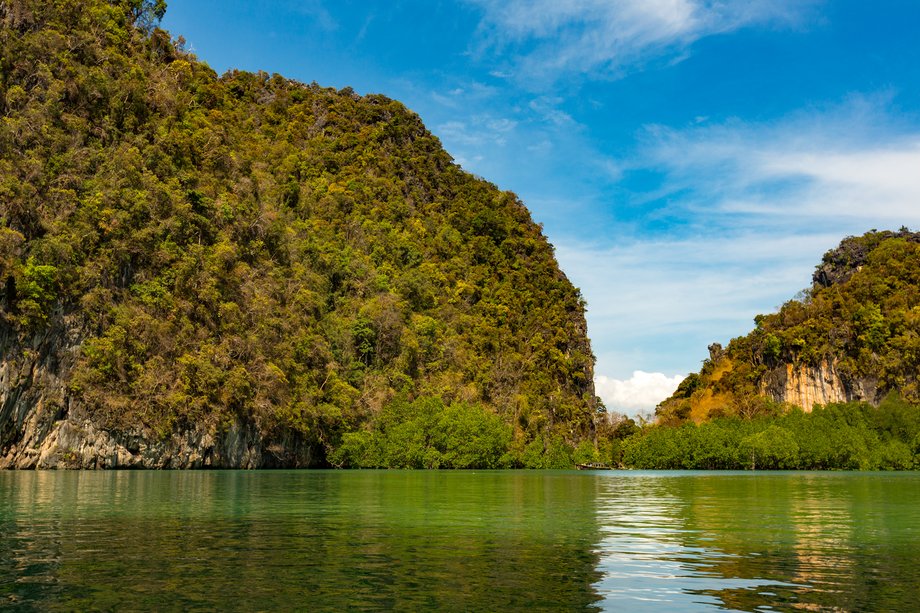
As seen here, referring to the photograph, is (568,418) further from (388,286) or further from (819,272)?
(819,272)

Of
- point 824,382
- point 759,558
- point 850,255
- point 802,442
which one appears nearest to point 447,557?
point 759,558

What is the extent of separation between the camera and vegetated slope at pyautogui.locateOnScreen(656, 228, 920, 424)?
389 feet

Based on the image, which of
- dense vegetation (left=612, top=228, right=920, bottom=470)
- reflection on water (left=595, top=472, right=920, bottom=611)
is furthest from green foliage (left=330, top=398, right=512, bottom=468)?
reflection on water (left=595, top=472, right=920, bottom=611)

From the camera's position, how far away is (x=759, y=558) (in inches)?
553

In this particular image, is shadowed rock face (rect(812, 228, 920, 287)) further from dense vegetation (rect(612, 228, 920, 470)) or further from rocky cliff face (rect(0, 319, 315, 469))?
rocky cliff face (rect(0, 319, 315, 469))

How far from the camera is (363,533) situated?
17438 mm

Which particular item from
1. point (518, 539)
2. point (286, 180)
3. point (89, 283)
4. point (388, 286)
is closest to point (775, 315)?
point (388, 286)

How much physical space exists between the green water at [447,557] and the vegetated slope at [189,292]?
117ft

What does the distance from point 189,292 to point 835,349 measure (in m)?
101

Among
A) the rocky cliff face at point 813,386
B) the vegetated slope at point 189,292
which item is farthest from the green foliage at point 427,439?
the rocky cliff face at point 813,386

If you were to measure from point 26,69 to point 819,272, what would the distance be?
141828 mm

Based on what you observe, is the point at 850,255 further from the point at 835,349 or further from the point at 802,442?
the point at 802,442

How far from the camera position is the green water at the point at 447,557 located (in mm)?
9906

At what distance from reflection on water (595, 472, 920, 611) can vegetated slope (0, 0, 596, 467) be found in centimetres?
4626
